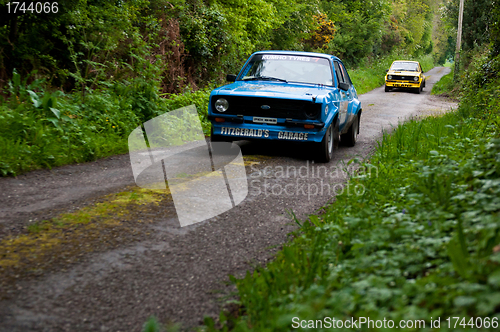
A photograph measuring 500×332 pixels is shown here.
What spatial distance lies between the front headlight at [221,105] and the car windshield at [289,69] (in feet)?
3.97

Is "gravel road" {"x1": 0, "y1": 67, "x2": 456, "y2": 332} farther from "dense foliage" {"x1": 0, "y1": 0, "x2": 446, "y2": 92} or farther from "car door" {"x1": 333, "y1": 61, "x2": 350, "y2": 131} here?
"dense foliage" {"x1": 0, "y1": 0, "x2": 446, "y2": 92}

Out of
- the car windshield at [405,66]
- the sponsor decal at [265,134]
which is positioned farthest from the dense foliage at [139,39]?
the car windshield at [405,66]

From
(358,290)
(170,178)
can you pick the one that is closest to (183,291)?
(358,290)

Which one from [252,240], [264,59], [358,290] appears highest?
[264,59]

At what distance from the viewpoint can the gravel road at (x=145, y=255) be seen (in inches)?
112

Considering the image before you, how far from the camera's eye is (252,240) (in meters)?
4.17

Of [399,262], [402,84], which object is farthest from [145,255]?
[402,84]

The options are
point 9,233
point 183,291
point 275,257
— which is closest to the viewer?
point 183,291

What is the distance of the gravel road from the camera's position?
2855 mm

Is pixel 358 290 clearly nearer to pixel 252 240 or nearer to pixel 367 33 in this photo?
pixel 252 240

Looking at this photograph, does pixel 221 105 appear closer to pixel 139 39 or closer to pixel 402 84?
pixel 139 39

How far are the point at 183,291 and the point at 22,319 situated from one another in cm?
102

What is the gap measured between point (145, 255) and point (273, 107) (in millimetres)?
4180

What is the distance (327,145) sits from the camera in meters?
7.48
